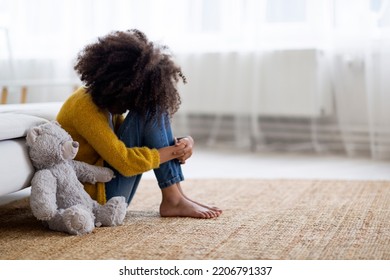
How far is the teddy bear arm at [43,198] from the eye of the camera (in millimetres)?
1646

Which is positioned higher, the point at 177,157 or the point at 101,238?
the point at 177,157

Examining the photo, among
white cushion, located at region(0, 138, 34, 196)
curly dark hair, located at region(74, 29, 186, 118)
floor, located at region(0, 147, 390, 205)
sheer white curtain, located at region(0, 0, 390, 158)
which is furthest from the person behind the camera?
sheer white curtain, located at region(0, 0, 390, 158)

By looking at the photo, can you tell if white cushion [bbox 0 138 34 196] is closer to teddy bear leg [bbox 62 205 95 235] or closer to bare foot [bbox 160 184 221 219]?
teddy bear leg [bbox 62 205 95 235]

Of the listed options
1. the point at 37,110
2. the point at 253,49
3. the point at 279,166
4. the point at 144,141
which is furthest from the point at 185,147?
the point at 253,49

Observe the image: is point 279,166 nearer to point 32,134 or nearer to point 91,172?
point 91,172

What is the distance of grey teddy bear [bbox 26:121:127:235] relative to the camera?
1662 mm

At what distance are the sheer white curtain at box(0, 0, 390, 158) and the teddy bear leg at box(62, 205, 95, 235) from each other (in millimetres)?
1739

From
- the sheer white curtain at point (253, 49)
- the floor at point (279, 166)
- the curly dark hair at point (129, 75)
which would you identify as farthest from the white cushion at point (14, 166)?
the sheer white curtain at point (253, 49)

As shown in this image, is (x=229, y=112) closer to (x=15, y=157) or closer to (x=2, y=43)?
(x=2, y=43)

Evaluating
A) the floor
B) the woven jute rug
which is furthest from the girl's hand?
the floor

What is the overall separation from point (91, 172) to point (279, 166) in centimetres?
138

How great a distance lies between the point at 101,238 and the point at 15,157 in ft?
0.97

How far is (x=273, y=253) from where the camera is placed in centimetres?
152
